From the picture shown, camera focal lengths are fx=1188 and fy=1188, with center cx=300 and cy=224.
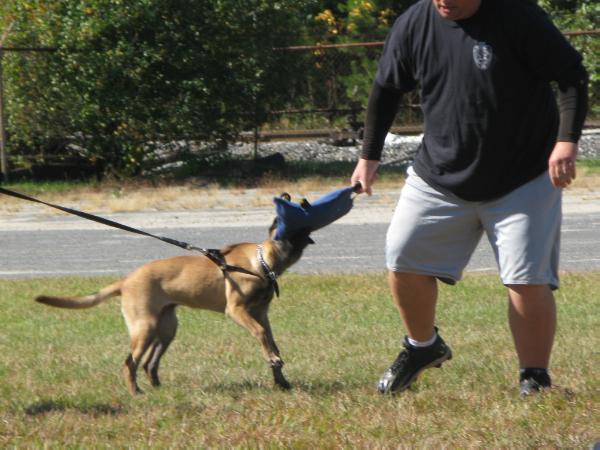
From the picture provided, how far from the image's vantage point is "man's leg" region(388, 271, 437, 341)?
5375 mm

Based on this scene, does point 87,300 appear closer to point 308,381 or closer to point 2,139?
point 308,381

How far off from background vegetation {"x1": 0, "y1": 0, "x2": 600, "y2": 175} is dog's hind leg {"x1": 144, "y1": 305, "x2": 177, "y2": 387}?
1159 centimetres

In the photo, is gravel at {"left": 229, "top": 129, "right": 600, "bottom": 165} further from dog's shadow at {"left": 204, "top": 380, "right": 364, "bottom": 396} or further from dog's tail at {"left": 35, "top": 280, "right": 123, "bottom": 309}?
dog's shadow at {"left": 204, "top": 380, "right": 364, "bottom": 396}

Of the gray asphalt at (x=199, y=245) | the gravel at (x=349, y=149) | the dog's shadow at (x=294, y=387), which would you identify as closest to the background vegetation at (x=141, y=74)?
the gravel at (x=349, y=149)

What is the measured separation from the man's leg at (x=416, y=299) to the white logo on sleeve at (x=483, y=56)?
3.41ft

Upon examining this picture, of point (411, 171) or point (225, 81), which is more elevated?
point (411, 171)

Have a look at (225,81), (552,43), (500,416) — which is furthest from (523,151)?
(225,81)

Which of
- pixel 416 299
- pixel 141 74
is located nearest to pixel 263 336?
pixel 416 299

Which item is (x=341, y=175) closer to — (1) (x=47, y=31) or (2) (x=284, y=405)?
(1) (x=47, y=31)

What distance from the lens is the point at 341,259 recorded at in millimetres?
11227

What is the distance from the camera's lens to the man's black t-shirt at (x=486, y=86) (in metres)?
4.82

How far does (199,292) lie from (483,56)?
7.21 ft

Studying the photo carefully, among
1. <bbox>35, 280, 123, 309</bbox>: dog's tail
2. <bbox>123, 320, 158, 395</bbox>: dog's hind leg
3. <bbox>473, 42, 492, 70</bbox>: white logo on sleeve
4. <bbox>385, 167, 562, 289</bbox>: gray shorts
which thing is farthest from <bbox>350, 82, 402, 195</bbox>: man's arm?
<bbox>35, 280, 123, 309</bbox>: dog's tail

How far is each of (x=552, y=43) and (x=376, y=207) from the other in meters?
10.4
